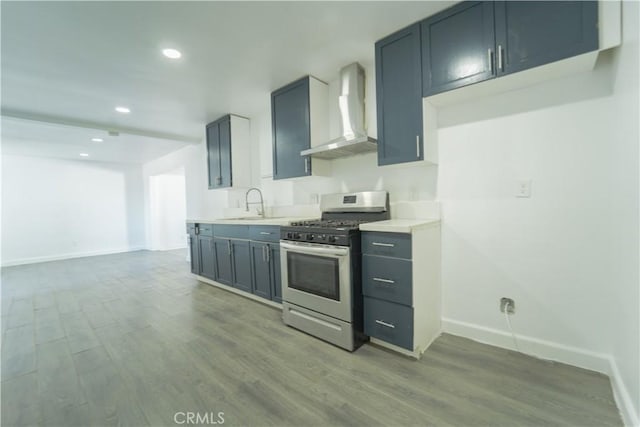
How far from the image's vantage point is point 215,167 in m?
4.32

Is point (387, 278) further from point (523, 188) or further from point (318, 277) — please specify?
point (523, 188)

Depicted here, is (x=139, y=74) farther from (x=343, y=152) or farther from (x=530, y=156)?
(x=530, y=156)

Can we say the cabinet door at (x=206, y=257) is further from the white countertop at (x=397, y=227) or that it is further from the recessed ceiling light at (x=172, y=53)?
the white countertop at (x=397, y=227)

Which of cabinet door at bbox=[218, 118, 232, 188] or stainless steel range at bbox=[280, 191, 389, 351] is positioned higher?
cabinet door at bbox=[218, 118, 232, 188]

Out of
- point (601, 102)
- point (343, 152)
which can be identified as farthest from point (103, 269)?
point (601, 102)

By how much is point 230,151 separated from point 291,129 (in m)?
1.34

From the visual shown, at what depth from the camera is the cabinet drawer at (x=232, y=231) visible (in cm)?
313

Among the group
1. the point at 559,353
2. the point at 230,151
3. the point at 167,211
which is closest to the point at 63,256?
the point at 167,211

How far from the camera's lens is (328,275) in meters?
2.13

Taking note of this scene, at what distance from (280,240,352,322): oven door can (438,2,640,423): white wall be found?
0.90 meters

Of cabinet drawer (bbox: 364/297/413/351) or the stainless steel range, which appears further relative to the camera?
the stainless steel range

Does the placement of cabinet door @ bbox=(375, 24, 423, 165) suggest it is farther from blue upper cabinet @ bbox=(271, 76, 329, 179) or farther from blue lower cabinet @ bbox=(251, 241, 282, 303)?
blue lower cabinet @ bbox=(251, 241, 282, 303)

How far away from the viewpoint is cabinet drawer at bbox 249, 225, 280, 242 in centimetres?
274

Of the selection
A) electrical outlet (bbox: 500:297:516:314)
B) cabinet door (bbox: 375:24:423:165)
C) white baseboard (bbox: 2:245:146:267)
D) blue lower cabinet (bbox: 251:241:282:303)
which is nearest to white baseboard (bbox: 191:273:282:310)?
blue lower cabinet (bbox: 251:241:282:303)
